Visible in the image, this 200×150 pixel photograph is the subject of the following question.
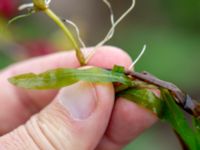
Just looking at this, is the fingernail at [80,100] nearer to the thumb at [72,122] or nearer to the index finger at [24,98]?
the thumb at [72,122]

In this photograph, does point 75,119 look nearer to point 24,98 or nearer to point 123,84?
point 123,84

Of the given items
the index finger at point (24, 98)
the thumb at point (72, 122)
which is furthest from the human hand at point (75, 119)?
the index finger at point (24, 98)

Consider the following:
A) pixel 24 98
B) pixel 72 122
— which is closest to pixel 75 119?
pixel 72 122

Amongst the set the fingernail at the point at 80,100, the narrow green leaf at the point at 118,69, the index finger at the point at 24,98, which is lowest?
the index finger at the point at 24,98

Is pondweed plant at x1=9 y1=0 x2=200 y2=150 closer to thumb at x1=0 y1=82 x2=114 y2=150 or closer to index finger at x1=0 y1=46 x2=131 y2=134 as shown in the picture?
thumb at x1=0 y1=82 x2=114 y2=150

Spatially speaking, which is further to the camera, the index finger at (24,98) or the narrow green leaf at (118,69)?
the index finger at (24,98)

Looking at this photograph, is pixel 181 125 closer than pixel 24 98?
Yes
